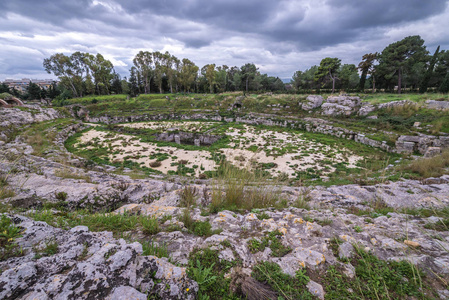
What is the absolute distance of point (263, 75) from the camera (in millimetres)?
59219

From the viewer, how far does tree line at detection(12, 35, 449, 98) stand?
27.3m

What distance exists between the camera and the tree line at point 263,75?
89.5ft

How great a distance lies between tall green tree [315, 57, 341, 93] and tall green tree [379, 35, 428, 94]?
7.42 metres

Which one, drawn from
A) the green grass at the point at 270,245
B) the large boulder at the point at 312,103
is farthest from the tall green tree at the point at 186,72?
the green grass at the point at 270,245

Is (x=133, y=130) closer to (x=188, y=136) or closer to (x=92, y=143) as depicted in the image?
(x=92, y=143)

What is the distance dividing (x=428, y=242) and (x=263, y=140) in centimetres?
1603

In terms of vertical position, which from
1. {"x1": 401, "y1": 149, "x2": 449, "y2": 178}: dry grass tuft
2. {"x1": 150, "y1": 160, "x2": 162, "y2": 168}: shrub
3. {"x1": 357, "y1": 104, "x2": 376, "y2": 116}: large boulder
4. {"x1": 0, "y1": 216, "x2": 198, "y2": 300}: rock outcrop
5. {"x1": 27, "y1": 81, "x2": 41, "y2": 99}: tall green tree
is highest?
{"x1": 27, "y1": 81, "x2": 41, "y2": 99}: tall green tree

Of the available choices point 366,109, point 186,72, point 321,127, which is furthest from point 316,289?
point 186,72

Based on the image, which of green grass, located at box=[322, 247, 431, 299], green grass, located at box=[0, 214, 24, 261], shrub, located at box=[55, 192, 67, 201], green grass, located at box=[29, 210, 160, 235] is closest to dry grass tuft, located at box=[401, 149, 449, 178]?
green grass, located at box=[322, 247, 431, 299]

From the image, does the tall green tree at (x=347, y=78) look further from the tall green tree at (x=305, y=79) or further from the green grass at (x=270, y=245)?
the green grass at (x=270, y=245)

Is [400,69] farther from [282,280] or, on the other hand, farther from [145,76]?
[145,76]

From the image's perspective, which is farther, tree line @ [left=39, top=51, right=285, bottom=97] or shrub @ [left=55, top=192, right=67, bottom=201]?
tree line @ [left=39, top=51, right=285, bottom=97]

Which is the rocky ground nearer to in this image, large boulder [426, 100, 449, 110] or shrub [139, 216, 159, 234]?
shrub [139, 216, 159, 234]

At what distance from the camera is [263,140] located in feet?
60.2
